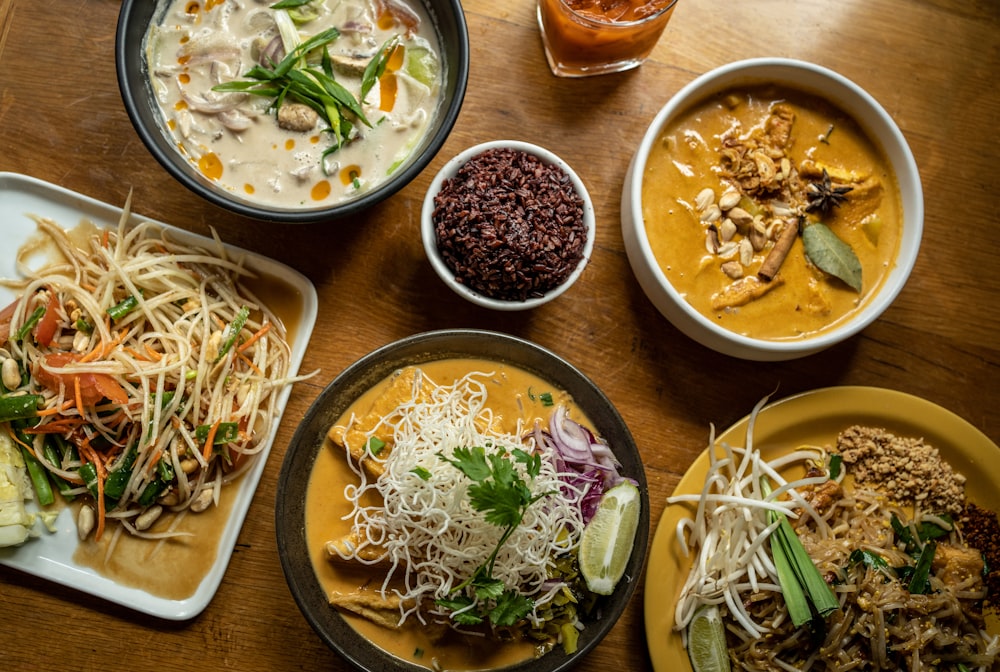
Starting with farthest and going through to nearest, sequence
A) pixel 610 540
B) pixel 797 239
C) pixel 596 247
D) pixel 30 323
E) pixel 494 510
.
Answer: pixel 596 247, pixel 797 239, pixel 30 323, pixel 610 540, pixel 494 510

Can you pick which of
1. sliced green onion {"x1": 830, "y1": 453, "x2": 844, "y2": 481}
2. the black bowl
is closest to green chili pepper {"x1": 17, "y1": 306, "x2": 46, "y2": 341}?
the black bowl

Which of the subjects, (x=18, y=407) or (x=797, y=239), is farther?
(x=797, y=239)

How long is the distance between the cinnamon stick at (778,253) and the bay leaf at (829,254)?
0.04 metres

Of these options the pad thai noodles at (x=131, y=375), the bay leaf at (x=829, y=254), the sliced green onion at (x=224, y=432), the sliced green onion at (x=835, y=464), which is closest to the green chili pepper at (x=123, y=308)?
the pad thai noodles at (x=131, y=375)

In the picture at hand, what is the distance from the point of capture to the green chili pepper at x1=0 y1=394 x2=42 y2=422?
2232mm

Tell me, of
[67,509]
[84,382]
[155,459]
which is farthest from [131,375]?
[67,509]

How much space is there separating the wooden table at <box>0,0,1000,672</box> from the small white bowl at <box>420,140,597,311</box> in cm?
21

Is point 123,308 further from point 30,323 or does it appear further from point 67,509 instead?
point 67,509

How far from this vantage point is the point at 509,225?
2242 millimetres

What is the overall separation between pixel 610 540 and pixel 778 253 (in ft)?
3.30

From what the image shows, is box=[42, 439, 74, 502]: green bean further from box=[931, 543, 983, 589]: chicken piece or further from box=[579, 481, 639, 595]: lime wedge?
box=[931, 543, 983, 589]: chicken piece

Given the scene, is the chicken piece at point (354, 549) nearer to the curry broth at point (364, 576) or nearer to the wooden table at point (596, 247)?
the curry broth at point (364, 576)

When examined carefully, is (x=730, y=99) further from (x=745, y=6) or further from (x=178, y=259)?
(x=178, y=259)

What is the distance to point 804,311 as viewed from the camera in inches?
94.7
